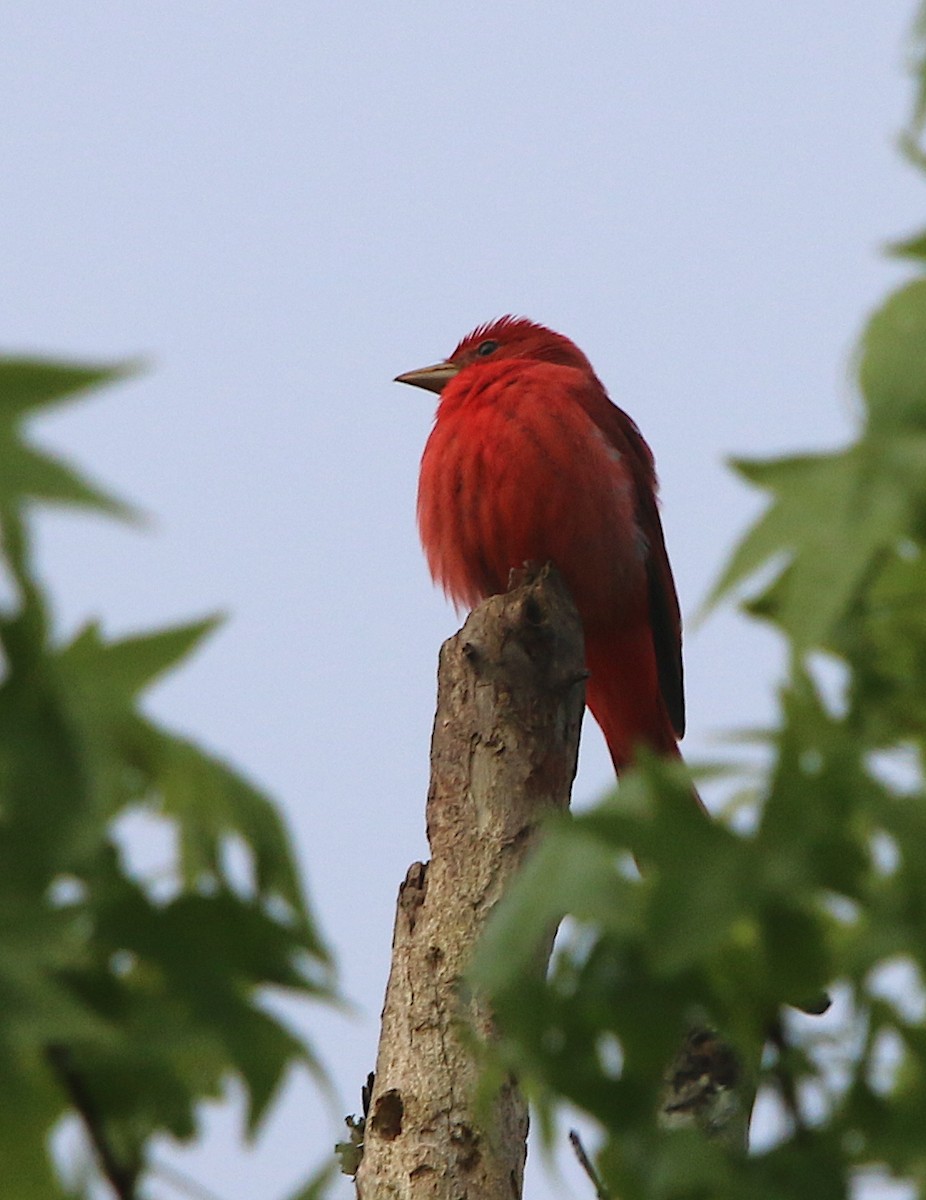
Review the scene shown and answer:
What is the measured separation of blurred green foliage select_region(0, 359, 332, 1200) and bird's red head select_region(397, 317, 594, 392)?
5797 millimetres

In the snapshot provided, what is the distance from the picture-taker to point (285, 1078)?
1520 millimetres

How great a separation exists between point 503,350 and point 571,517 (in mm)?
1564

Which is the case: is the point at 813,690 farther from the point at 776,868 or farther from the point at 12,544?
the point at 12,544

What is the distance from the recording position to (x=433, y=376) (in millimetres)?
7383

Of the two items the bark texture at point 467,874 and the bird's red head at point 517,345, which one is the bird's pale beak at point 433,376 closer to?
the bird's red head at point 517,345

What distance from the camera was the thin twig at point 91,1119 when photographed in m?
1.45

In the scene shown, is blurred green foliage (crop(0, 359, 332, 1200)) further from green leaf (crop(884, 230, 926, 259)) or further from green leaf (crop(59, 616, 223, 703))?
green leaf (crop(884, 230, 926, 259))

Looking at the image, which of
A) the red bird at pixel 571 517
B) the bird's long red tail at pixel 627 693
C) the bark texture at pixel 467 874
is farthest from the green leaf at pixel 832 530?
the bird's long red tail at pixel 627 693

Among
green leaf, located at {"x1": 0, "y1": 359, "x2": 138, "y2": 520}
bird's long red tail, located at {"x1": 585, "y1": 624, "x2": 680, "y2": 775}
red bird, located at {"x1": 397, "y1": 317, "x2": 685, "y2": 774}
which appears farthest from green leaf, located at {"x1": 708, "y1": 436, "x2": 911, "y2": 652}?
bird's long red tail, located at {"x1": 585, "y1": 624, "x2": 680, "y2": 775}

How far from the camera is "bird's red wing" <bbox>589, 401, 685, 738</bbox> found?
259 inches

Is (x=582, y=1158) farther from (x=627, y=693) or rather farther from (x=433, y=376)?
(x=433, y=376)

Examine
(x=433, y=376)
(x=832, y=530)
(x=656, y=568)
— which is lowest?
(x=832, y=530)

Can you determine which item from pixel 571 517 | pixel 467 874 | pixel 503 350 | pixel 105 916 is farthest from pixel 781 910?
pixel 503 350

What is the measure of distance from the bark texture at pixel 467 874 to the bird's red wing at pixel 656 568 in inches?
74.3
